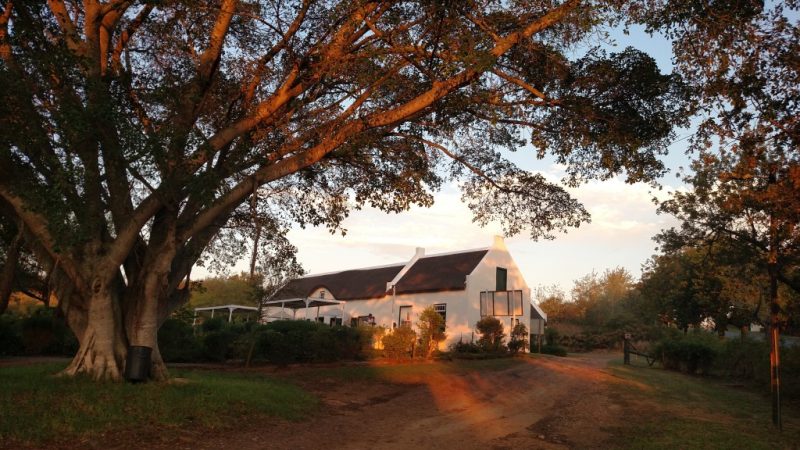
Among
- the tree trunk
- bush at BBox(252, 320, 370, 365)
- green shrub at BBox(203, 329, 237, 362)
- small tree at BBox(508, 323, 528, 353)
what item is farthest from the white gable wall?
the tree trunk

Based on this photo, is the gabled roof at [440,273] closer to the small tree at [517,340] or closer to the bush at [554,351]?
the small tree at [517,340]

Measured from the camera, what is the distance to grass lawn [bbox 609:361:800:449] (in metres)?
9.52

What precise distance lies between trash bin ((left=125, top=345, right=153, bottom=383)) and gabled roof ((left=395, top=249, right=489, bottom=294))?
22.2 metres

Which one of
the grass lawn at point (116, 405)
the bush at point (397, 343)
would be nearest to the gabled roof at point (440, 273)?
the bush at point (397, 343)

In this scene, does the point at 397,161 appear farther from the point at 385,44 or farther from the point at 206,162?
the point at 206,162

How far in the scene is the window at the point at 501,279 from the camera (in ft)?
113

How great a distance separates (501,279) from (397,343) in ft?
48.2

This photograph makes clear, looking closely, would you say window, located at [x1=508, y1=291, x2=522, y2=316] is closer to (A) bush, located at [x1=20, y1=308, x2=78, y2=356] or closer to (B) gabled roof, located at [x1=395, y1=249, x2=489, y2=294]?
(B) gabled roof, located at [x1=395, y1=249, x2=489, y2=294]

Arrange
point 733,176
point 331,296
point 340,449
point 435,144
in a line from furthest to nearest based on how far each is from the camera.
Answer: point 331,296, point 435,144, point 733,176, point 340,449

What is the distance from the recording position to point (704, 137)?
9.55 m

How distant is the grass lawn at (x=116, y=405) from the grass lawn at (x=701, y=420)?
6.42 meters

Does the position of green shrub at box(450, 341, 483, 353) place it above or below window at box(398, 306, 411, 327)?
below

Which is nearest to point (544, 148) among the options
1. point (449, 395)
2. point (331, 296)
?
point (449, 395)

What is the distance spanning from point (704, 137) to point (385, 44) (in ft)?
19.6
